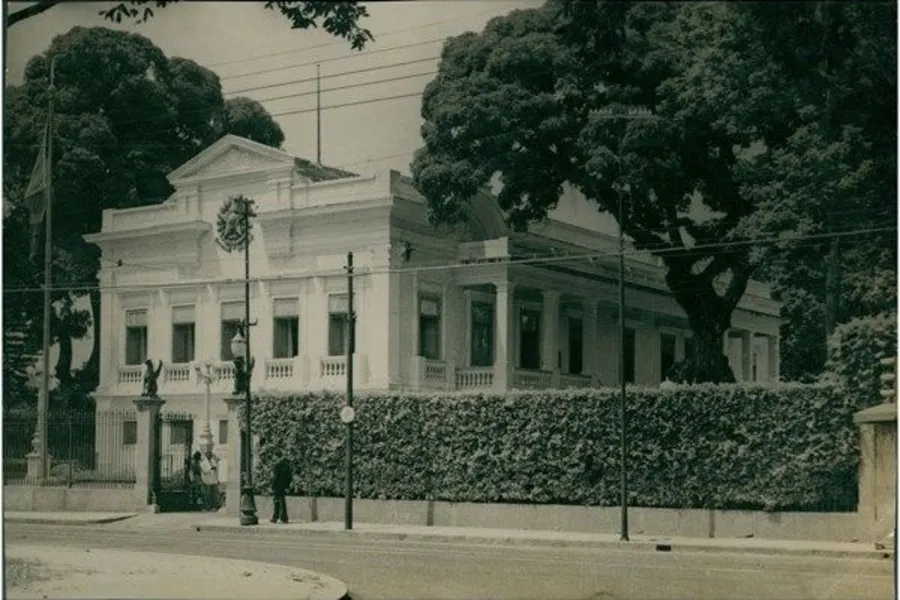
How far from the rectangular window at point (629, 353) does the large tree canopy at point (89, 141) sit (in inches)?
170

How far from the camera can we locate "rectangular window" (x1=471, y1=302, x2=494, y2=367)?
1085 cm

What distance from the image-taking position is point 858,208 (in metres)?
9.27

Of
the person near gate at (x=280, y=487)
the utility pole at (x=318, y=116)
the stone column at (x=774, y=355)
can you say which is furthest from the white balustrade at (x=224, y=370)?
the person near gate at (x=280, y=487)

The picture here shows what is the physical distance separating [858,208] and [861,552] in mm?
6645

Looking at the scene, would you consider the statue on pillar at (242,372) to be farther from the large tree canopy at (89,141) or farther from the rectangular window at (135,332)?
the large tree canopy at (89,141)

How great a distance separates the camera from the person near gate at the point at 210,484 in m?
20.6

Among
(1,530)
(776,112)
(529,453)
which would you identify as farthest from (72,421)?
(529,453)

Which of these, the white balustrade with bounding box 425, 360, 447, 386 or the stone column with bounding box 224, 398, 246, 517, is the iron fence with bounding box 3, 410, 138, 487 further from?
the stone column with bounding box 224, 398, 246, 517

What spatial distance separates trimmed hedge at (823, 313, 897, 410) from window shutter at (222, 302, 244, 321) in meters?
5.19

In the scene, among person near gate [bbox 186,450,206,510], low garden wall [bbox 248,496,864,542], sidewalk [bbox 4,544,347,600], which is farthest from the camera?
person near gate [bbox 186,450,206,510]

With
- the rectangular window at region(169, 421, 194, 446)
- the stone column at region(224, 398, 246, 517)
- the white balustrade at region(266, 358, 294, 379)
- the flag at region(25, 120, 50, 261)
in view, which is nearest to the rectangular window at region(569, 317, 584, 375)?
the white balustrade at region(266, 358, 294, 379)

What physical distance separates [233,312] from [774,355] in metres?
6.51

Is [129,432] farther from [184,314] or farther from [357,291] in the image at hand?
[357,291]

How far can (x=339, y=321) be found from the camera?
38.0 feet
